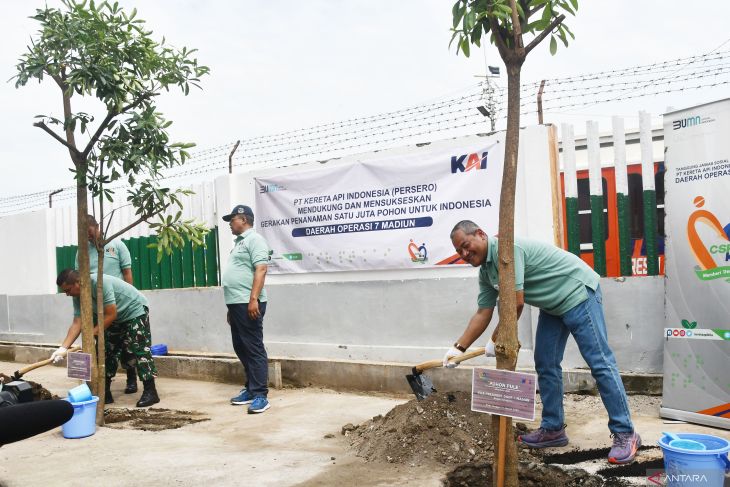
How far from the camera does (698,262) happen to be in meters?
4.74

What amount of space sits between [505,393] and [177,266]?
682cm

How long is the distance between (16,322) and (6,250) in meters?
1.48

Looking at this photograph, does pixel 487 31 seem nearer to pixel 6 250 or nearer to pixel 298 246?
pixel 298 246

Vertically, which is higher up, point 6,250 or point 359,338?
point 6,250

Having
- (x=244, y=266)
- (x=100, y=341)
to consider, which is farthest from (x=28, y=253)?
(x=244, y=266)

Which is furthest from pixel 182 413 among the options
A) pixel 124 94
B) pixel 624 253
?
pixel 624 253

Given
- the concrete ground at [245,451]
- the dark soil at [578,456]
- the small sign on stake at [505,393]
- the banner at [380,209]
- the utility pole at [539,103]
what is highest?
the utility pole at [539,103]

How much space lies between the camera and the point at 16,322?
11.5m

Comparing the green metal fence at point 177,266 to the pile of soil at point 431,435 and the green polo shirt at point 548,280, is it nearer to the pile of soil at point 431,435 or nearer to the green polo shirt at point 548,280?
the pile of soil at point 431,435

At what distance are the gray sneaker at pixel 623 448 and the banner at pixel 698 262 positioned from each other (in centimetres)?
107

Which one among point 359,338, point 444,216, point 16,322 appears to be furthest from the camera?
point 16,322

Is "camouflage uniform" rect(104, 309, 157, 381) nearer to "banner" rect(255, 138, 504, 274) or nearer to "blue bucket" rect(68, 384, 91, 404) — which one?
"blue bucket" rect(68, 384, 91, 404)

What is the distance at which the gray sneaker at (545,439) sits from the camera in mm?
4270

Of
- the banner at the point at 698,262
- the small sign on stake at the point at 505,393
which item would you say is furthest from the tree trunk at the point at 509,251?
the banner at the point at 698,262
